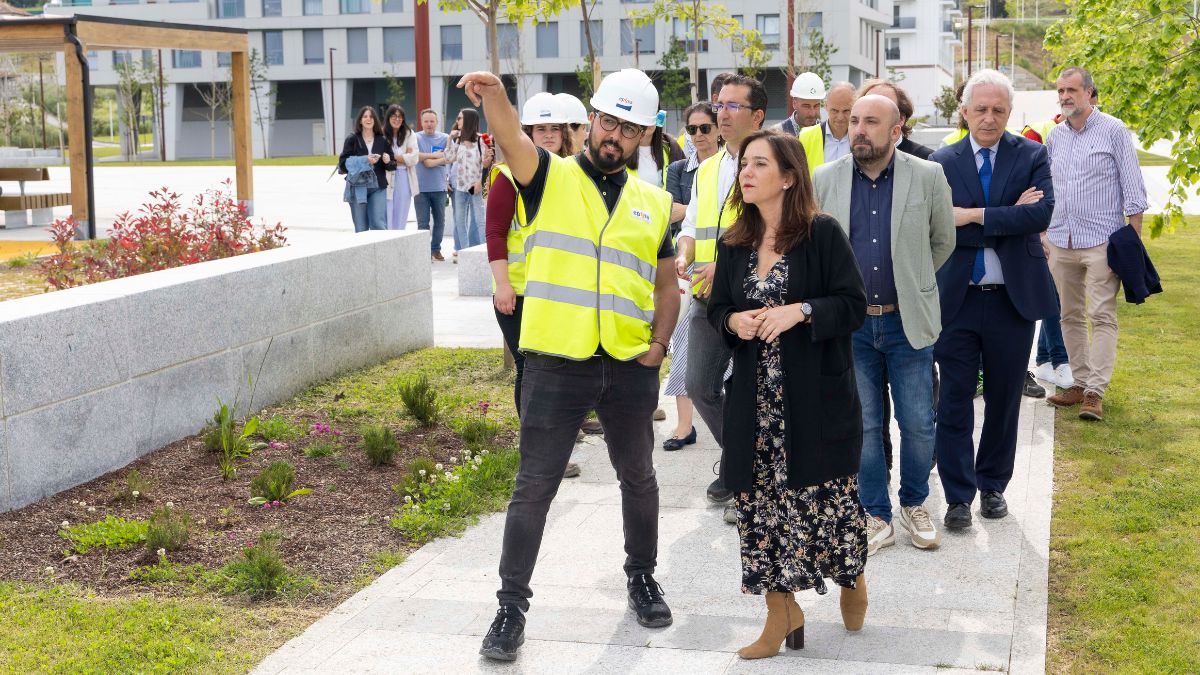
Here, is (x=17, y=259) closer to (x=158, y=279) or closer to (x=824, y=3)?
(x=158, y=279)

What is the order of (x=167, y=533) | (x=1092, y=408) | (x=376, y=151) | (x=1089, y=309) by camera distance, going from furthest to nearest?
(x=376, y=151)
(x=1089, y=309)
(x=1092, y=408)
(x=167, y=533)

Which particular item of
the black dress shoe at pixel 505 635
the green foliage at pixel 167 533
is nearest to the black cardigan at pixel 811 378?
the black dress shoe at pixel 505 635

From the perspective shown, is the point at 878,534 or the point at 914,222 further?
the point at 878,534

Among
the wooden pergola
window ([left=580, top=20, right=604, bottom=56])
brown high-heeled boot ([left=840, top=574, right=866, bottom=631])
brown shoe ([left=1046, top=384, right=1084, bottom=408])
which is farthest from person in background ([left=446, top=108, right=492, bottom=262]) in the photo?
window ([left=580, top=20, right=604, bottom=56])

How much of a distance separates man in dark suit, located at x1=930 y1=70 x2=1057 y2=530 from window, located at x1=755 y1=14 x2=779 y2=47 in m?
66.6

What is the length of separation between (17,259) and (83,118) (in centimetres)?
373

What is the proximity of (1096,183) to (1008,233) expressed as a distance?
3.03m

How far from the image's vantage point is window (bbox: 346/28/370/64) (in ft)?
255

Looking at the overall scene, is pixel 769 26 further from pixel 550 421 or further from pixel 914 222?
pixel 550 421

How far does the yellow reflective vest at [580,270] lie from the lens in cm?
472

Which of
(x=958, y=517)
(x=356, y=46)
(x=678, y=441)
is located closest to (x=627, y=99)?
(x=958, y=517)

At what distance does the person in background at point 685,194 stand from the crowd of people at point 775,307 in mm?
16

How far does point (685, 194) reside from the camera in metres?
7.30

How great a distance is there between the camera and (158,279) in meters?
7.88
